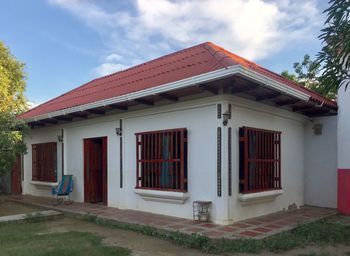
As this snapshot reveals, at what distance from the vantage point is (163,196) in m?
8.48

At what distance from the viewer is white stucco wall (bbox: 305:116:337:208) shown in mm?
10086

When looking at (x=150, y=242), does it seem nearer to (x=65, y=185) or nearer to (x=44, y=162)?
(x=65, y=185)

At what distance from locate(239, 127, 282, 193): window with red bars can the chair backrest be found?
576 cm

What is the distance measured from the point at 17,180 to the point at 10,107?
4.82 meters

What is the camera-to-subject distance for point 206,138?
7.92 metres

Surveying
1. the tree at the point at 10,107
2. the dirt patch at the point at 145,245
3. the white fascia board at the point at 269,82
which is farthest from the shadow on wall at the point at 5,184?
the white fascia board at the point at 269,82

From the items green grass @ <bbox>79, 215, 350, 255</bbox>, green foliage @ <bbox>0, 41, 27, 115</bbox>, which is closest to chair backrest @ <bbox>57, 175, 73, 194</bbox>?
green grass @ <bbox>79, 215, 350, 255</bbox>

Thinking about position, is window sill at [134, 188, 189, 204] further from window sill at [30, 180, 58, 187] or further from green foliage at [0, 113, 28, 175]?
window sill at [30, 180, 58, 187]

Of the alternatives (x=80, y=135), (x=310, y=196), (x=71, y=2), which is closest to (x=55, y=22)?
(x=71, y=2)

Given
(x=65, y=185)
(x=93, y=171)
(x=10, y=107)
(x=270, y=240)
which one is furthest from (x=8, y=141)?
(x=10, y=107)

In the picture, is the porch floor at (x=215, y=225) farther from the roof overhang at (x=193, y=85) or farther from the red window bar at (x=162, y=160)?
the roof overhang at (x=193, y=85)

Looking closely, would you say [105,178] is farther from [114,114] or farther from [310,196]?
[310,196]

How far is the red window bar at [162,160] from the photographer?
8.25 m

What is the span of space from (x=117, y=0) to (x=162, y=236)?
6513mm
